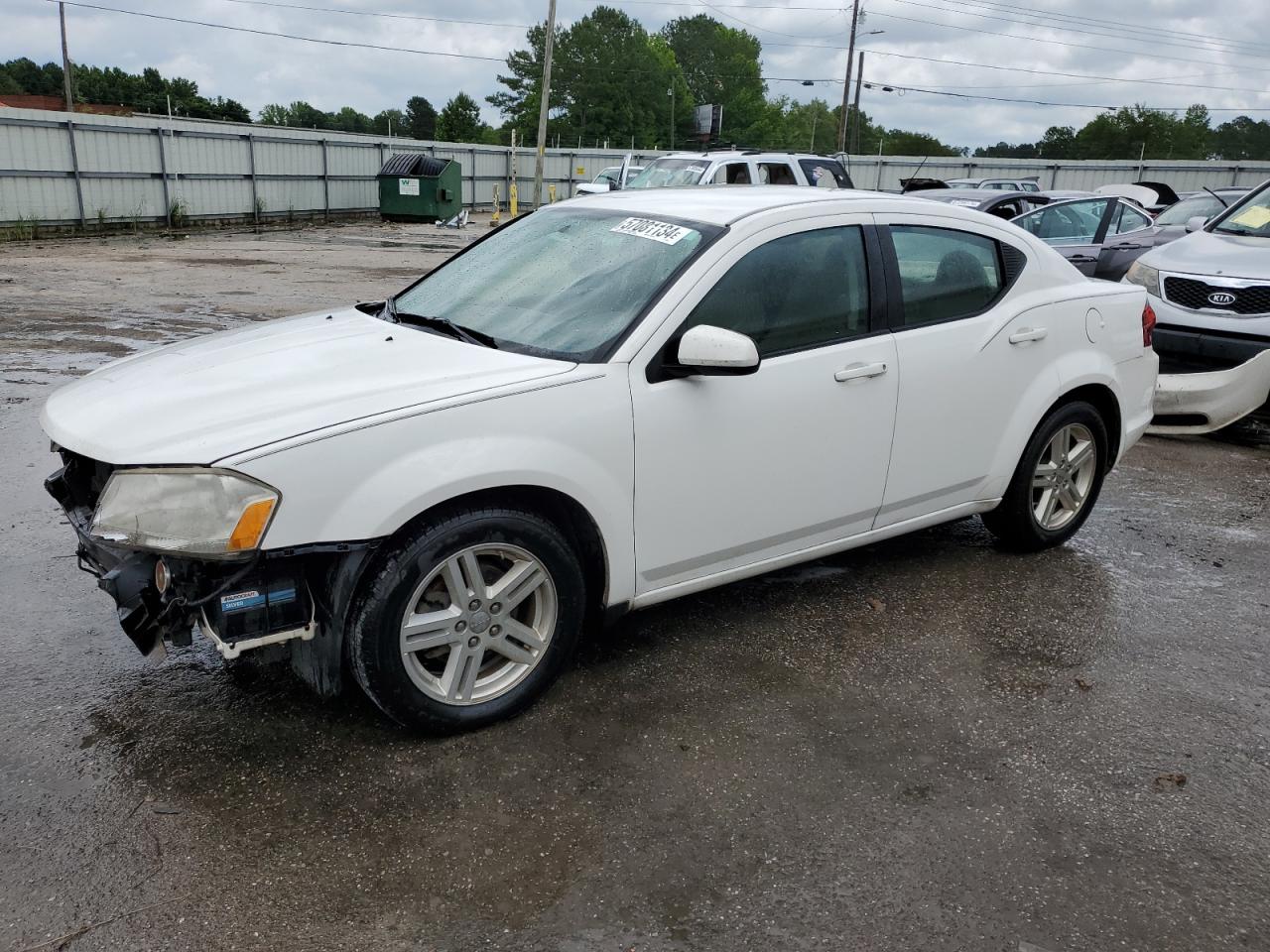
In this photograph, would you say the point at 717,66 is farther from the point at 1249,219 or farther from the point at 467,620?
the point at 467,620

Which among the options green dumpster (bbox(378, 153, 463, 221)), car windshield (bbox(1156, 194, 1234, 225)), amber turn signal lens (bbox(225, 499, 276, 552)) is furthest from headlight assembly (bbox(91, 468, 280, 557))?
green dumpster (bbox(378, 153, 463, 221))

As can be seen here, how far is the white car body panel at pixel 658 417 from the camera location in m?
2.90

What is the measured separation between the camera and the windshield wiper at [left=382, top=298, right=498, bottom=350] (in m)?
3.59

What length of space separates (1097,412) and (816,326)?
186 cm

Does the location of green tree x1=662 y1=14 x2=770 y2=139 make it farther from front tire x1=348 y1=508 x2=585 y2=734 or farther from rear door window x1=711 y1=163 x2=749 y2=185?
front tire x1=348 y1=508 x2=585 y2=734

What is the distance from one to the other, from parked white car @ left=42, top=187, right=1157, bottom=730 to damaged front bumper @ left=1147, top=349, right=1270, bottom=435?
3.13m

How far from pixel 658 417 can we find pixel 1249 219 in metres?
7.27

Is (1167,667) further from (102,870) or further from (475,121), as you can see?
(475,121)

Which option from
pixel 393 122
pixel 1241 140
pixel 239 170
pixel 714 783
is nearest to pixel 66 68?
pixel 239 170

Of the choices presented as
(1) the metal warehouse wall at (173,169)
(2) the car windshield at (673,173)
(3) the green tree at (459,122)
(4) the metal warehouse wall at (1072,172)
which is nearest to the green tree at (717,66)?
(3) the green tree at (459,122)

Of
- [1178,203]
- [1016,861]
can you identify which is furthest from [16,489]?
[1178,203]

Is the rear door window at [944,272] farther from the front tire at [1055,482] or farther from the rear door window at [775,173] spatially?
the rear door window at [775,173]

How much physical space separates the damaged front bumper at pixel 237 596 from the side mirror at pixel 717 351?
119cm

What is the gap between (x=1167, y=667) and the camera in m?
3.93
